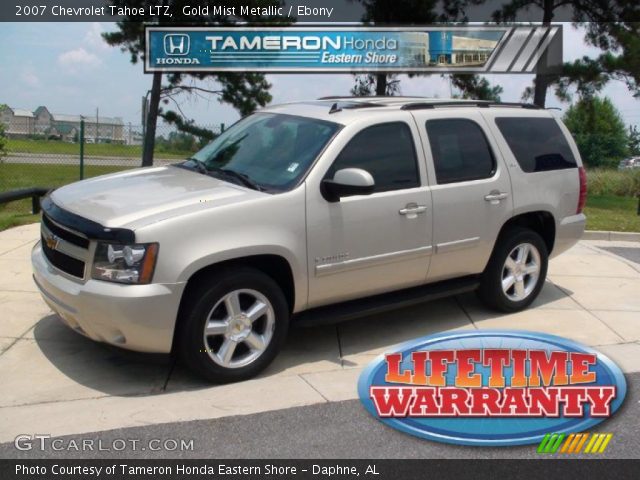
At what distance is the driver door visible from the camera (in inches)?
192

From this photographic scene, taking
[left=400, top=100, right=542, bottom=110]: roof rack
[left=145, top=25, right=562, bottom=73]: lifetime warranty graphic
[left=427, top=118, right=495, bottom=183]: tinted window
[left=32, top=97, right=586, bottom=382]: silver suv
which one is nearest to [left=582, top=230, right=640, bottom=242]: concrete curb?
[left=32, top=97, right=586, bottom=382]: silver suv

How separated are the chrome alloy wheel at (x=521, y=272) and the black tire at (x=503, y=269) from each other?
0.04 ft

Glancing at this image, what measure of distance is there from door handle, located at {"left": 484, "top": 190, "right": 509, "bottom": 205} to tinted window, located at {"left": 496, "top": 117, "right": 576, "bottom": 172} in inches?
16.9

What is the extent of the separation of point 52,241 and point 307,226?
1749 mm

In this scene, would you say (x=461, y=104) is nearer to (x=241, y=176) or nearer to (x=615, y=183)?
(x=241, y=176)

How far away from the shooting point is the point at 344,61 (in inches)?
748

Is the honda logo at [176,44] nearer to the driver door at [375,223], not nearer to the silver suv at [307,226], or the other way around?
the silver suv at [307,226]

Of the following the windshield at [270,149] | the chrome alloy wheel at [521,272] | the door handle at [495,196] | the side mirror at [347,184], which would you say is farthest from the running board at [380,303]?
the windshield at [270,149]

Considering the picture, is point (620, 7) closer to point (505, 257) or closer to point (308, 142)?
point (505, 257)

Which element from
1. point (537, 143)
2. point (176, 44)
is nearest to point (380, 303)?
point (537, 143)
